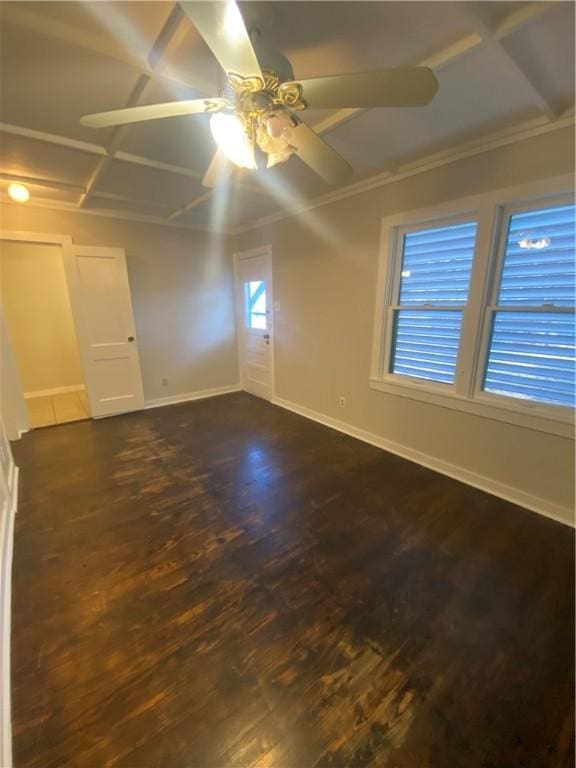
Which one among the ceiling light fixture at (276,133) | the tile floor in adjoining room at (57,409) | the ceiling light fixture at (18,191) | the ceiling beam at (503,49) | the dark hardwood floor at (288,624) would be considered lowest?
the dark hardwood floor at (288,624)

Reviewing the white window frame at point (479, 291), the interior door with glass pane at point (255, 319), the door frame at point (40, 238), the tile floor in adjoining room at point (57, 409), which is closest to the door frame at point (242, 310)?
the interior door with glass pane at point (255, 319)

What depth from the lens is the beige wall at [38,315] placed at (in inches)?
175

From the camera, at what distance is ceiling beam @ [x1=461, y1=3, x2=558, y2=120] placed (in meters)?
1.18

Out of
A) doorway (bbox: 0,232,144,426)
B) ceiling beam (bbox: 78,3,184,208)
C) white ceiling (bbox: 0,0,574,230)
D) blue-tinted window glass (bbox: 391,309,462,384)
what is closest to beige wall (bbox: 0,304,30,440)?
doorway (bbox: 0,232,144,426)

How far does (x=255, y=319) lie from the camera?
460 cm

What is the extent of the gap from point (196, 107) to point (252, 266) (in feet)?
10.6

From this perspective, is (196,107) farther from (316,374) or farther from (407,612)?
(316,374)

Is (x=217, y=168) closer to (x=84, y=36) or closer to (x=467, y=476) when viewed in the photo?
(x=84, y=36)

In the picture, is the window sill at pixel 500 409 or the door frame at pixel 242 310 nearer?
the window sill at pixel 500 409

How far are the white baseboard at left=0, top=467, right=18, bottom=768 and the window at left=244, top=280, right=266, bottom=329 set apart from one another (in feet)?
10.8

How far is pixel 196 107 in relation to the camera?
3.89ft

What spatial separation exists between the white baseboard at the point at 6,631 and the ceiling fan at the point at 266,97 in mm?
2088

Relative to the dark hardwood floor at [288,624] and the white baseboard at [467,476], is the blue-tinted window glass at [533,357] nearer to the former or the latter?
Answer: the white baseboard at [467,476]

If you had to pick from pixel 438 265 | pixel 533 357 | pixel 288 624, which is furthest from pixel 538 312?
pixel 288 624
